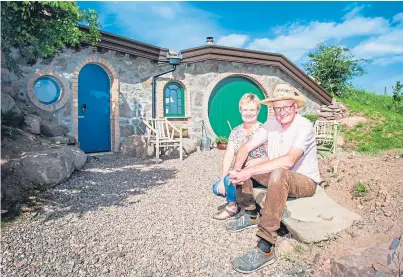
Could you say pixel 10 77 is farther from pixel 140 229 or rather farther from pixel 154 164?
pixel 140 229

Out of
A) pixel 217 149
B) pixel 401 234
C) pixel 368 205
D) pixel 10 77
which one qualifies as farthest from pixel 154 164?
pixel 401 234

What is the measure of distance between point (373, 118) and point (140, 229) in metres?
10.3

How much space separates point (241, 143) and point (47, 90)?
554cm

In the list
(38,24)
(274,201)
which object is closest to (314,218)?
(274,201)

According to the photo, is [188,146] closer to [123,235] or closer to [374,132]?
[123,235]

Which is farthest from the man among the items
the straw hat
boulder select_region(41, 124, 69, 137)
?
boulder select_region(41, 124, 69, 137)

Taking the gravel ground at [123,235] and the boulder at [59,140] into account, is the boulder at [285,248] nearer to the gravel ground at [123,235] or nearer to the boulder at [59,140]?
the gravel ground at [123,235]

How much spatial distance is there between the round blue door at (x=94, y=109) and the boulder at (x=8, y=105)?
6.11 feet

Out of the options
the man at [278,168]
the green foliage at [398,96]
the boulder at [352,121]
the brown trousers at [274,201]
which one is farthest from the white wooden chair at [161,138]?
the green foliage at [398,96]

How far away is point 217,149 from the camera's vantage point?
901cm

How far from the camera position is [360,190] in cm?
333

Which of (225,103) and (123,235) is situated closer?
(123,235)

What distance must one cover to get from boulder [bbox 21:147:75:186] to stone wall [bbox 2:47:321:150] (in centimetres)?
230

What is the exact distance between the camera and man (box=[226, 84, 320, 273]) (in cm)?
238
